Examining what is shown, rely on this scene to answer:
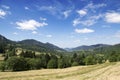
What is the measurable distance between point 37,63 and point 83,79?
9467cm

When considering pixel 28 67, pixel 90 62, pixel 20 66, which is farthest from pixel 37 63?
pixel 90 62

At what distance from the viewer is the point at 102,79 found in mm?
42688

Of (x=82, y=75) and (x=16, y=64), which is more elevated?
(x=16, y=64)

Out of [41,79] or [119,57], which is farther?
[119,57]

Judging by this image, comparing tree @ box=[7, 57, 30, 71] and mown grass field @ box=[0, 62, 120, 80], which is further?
tree @ box=[7, 57, 30, 71]

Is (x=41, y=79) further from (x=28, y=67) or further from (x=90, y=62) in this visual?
(x=90, y=62)

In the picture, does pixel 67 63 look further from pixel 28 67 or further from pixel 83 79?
pixel 83 79

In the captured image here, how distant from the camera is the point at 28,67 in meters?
133

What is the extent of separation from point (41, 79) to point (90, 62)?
99.1 metres

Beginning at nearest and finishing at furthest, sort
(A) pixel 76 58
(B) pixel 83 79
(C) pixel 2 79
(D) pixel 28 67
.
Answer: (B) pixel 83 79, (C) pixel 2 79, (D) pixel 28 67, (A) pixel 76 58

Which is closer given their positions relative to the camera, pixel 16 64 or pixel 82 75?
pixel 82 75

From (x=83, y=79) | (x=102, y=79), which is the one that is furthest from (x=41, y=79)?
(x=102, y=79)

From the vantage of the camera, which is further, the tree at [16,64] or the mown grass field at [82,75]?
the tree at [16,64]

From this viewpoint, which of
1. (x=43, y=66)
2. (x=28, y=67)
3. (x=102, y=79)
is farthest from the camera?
(x=43, y=66)
